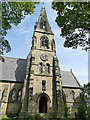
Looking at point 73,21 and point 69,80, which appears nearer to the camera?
point 73,21

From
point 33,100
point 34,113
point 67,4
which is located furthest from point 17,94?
point 67,4

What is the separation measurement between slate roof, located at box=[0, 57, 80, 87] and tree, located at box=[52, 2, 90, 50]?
15.1m

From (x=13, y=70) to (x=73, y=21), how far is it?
19344 millimetres

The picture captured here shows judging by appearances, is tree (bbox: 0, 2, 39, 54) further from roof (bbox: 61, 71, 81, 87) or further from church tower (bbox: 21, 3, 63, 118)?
roof (bbox: 61, 71, 81, 87)

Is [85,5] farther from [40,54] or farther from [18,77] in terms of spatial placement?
[18,77]

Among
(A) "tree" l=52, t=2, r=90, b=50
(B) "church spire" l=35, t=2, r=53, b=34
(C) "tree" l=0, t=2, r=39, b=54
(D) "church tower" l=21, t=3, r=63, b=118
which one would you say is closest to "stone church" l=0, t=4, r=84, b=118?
(D) "church tower" l=21, t=3, r=63, b=118

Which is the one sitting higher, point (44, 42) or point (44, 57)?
point (44, 42)

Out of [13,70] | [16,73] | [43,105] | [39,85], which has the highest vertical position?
[13,70]

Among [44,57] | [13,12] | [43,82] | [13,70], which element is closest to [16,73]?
[13,70]

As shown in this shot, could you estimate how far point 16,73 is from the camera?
22422 mm

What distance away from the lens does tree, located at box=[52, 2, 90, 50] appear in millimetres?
7869

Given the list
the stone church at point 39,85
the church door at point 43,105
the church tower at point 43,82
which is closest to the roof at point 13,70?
the stone church at point 39,85

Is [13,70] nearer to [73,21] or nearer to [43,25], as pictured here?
[43,25]

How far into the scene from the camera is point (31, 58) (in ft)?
67.5
